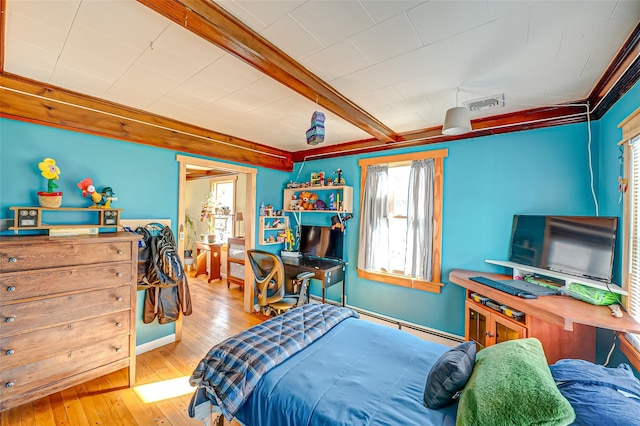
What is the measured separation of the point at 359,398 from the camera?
122cm

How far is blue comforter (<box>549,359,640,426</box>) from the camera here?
0.84 metres

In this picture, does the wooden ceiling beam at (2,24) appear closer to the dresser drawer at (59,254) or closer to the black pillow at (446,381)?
the dresser drawer at (59,254)

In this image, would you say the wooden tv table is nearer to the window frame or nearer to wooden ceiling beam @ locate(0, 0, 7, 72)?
wooden ceiling beam @ locate(0, 0, 7, 72)

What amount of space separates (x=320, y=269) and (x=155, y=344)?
2031mm

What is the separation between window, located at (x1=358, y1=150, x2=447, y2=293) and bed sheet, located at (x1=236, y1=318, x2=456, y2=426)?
1562 millimetres

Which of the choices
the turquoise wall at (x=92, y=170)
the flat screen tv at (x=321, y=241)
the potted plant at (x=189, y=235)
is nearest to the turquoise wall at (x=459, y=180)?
the turquoise wall at (x=92, y=170)

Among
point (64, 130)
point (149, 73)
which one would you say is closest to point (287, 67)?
point (149, 73)

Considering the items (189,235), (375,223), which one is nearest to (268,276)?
(375,223)

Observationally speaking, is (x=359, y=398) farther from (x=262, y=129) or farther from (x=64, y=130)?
(x=64, y=130)

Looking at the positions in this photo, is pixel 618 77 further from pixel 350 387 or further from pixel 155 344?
pixel 155 344

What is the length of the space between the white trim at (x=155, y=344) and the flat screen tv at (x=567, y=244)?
3.84 metres

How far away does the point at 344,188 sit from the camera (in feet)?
12.2

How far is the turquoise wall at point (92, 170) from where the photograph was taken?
206 cm

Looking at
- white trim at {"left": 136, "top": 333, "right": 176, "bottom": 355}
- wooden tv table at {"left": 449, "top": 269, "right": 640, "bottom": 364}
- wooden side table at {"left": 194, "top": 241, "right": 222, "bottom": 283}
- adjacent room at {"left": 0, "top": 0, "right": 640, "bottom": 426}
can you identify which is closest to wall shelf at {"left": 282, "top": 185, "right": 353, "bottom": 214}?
adjacent room at {"left": 0, "top": 0, "right": 640, "bottom": 426}
